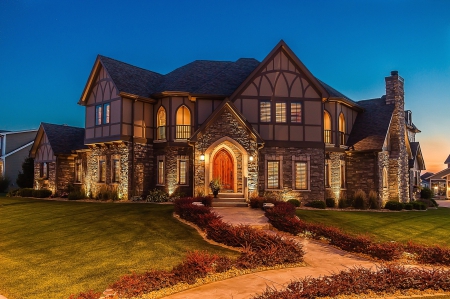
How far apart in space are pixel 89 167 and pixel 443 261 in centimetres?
2275

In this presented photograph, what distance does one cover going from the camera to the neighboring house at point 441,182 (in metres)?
46.1

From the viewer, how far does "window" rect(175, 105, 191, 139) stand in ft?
76.3

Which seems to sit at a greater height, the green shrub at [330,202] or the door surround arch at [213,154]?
the door surround arch at [213,154]

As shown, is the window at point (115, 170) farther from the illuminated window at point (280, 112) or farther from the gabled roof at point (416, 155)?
the gabled roof at point (416, 155)

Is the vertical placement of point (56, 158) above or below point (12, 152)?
below

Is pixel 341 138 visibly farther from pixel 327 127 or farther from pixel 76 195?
pixel 76 195

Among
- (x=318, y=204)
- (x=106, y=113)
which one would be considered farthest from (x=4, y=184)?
(x=318, y=204)

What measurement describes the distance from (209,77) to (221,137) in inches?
270

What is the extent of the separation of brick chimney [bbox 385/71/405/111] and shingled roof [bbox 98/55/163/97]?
16830mm

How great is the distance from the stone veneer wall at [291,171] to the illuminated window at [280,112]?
1787 mm

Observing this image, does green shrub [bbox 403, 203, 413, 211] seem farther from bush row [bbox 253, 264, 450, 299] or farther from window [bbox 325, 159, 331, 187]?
bush row [bbox 253, 264, 450, 299]

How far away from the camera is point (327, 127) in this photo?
24.0 meters

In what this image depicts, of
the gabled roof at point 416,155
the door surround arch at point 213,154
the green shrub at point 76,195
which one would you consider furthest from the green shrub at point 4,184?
the gabled roof at point 416,155

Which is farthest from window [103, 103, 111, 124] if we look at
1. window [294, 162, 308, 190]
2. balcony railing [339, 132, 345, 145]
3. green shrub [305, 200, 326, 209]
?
balcony railing [339, 132, 345, 145]
